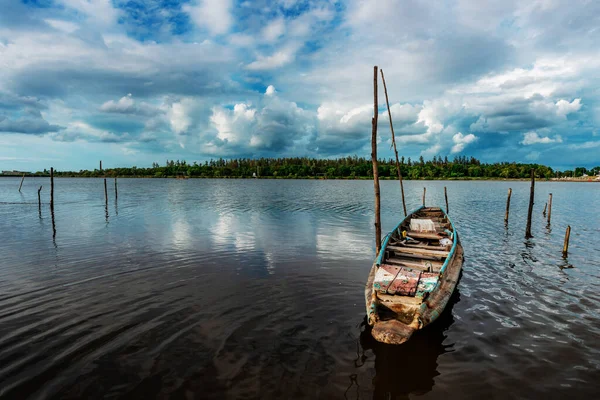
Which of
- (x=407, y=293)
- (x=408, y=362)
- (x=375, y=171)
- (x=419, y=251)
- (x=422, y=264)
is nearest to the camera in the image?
(x=408, y=362)

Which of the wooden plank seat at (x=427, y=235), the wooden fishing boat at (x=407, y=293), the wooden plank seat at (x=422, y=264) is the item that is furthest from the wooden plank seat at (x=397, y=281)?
the wooden plank seat at (x=427, y=235)

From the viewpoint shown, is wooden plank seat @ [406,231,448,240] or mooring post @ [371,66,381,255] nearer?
mooring post @ [371,66,381,255]

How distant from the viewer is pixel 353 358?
7.19 meters

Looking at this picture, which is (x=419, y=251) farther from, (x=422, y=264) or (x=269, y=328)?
(x=269, y=328)

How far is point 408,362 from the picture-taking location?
7.10 m

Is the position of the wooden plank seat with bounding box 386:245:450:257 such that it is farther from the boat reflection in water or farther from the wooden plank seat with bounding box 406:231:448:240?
the boat reflection in water

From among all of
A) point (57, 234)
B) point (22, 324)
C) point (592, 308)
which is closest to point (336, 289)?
point (592, 308)

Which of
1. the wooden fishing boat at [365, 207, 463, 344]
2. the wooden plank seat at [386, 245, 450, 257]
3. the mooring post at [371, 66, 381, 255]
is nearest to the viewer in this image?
the wooden fishing boat at [365, 207, 463, 344]

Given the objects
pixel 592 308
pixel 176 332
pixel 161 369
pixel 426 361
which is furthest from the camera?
pixel 592 308

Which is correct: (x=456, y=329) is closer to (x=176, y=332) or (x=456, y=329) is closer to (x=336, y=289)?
(x=336, y=289)

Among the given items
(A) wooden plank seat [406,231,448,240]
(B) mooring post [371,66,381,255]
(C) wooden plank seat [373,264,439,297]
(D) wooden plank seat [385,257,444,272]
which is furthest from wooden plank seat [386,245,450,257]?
(A) wooden plank seat [406,231,448,240]

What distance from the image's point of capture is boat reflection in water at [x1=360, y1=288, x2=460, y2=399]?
20.5ft

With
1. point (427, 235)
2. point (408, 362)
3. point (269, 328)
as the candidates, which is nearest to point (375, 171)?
point (427, 235)

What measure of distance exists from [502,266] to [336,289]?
898 cm
